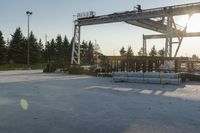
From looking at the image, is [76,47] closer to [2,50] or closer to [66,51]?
[2,50]

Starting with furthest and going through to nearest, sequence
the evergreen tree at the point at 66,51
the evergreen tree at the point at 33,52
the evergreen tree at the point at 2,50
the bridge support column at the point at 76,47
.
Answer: the evergreen tree at the point at 66,51
the evergreen tree at the point at 33,52
the evergreen tree at the point at 2,50
the bridge support column at the point at 76,47

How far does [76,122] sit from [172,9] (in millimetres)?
20012

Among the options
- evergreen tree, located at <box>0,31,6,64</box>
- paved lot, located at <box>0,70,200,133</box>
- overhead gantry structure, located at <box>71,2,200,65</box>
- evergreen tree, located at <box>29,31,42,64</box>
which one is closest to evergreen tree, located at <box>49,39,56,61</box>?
evergreen tree, located at <box>29,31,42,64</box>

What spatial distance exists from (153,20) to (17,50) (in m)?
35.2

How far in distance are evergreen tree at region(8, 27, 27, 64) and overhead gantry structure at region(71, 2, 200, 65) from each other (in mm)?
25034

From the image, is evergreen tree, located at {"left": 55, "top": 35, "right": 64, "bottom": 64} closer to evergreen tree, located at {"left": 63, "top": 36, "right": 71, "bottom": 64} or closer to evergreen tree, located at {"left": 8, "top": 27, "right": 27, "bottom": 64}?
evergreen tree, located at {"left": 63, "top": 36, "right": 71, "bottom": 64}

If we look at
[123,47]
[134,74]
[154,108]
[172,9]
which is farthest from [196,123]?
[123,47]

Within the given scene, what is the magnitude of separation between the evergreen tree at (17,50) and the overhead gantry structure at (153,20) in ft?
82.1

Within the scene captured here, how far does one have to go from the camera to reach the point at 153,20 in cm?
2755

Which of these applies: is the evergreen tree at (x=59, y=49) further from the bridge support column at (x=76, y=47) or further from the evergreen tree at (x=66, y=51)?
the bridge support column at (x=76, y=47)

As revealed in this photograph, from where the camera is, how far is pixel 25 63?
2143 inches

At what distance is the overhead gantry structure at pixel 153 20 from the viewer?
22672 millimetres

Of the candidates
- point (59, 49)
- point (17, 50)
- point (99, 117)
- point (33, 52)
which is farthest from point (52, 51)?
point (99, 117)

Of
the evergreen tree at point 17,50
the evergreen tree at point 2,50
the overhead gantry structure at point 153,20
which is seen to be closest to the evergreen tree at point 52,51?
the evergreen tree at point 17,50
